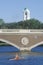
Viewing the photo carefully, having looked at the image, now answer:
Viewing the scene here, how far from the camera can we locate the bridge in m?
37.9

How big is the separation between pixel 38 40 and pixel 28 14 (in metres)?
43.1

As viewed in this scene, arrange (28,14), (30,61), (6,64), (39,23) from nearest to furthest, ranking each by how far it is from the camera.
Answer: (6,64), (30,61), (39,23), (28,14)

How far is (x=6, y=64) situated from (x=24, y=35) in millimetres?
9854

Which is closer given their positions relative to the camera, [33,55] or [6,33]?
[33,55]

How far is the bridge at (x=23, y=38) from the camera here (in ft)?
124

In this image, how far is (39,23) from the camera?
7138 centimetres

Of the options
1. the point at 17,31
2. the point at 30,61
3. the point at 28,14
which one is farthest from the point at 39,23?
the point at 30,61

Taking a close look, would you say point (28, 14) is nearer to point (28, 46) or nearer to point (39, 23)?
point (39, 23)

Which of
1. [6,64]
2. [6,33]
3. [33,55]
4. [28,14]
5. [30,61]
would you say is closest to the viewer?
[6,64]

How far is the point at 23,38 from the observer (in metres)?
38.3

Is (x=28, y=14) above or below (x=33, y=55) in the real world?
above

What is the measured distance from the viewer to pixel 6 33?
37.8 meters

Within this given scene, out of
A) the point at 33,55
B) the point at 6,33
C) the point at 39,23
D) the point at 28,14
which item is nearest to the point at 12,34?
the point at 6,33

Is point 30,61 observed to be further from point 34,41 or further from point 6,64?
point 34,41
